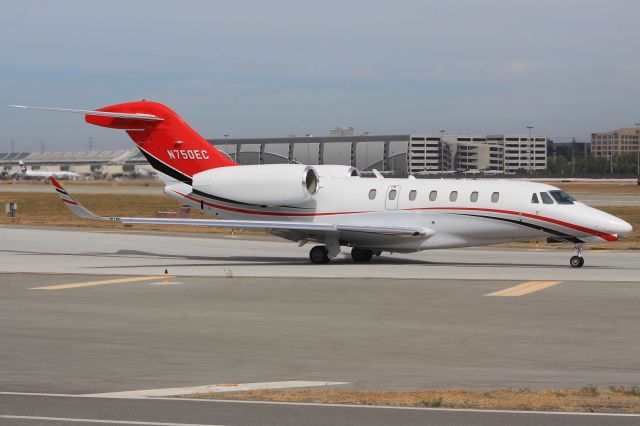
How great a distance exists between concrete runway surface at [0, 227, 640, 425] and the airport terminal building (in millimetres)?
33964

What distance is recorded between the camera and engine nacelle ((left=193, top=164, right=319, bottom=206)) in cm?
3394

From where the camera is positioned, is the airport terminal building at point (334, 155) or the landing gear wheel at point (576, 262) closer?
the landing gear wheel at point (576, 262)

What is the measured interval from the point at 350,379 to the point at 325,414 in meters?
2.76

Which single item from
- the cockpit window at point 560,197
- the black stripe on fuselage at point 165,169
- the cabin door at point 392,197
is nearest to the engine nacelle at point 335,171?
the cabin door at point 392,197

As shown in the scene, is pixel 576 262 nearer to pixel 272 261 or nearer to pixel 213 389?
pixel 272 261

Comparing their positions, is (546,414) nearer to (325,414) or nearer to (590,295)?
(325,414)

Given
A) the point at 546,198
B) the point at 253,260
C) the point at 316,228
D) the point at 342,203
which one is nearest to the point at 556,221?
the point at 546,198

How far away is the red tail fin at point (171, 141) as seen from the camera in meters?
36.2

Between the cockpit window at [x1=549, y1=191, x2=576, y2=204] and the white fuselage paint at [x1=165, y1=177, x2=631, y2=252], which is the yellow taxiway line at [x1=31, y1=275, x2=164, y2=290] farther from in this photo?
the cockpit window at [x1=549, y1=191, x2=576, y2=204]

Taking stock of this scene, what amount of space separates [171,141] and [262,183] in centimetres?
425

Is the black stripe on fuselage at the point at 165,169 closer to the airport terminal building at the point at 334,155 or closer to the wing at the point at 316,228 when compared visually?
the wing at the point at 316,228

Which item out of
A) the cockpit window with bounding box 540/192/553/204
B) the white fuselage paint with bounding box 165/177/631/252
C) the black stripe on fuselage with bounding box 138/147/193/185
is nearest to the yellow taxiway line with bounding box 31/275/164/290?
the white fuselage paint with bounding box 165/177/631/252

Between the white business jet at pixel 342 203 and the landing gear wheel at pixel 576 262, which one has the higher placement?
the white business jet at pixel 342 203

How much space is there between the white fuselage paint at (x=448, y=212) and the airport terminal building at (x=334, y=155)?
92.3 ft
